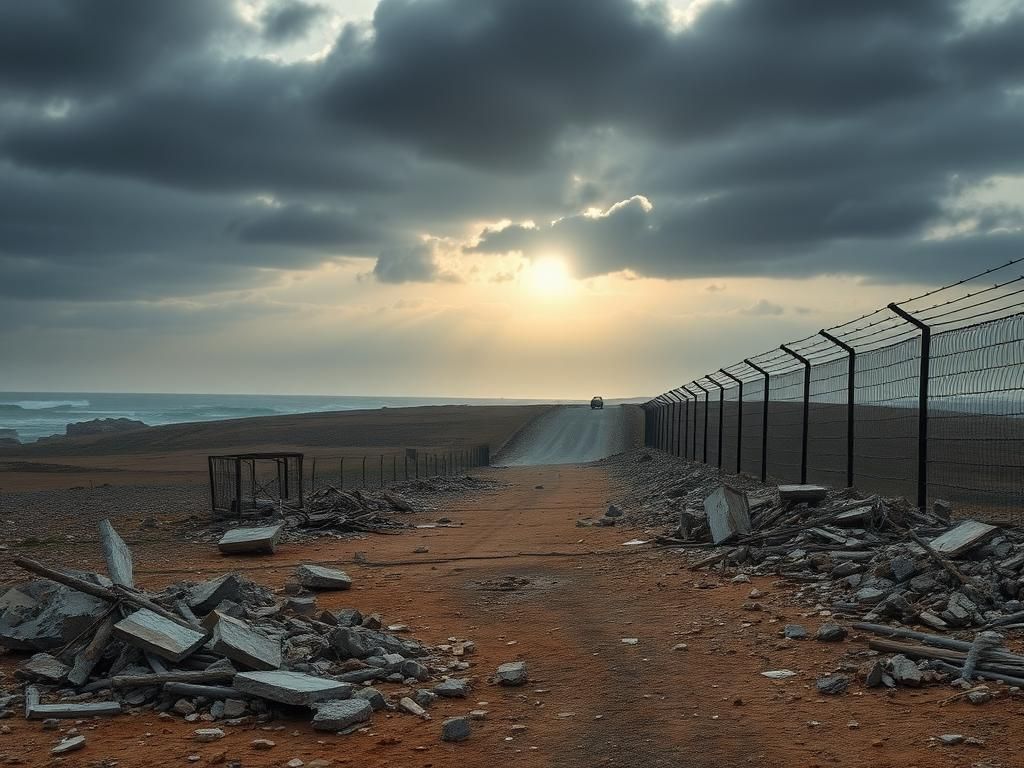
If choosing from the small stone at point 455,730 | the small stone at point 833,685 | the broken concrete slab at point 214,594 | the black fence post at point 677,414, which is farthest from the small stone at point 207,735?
the black fence post at point 677,414

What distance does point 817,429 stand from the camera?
137ft

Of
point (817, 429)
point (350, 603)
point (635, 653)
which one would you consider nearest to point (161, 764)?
point (635, 653)

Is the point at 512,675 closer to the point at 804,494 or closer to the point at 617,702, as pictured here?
the point at 617,702

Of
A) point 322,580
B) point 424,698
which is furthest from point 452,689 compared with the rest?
point 322,580

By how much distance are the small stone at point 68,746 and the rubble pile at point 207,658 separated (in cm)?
67

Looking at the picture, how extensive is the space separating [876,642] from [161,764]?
5.28 m

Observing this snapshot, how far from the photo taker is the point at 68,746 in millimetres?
5992

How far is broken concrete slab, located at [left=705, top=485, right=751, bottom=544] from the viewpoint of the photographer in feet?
43.1

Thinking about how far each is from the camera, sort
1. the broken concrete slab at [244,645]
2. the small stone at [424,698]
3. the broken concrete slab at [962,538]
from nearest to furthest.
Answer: the small stone at [424,698] < the broken concrete slab at [244,645] < the broken concrete slab at [962,538]

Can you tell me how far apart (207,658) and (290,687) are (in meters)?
1.20

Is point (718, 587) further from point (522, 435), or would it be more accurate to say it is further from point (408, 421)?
point (408, 421)

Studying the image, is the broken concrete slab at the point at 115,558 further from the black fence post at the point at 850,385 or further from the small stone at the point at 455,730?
the black fence post at the point at 850,385

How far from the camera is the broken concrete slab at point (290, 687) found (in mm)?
6555

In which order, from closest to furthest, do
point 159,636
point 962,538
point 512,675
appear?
1. point 512,675
2. point 159,636
3. point 962,538
